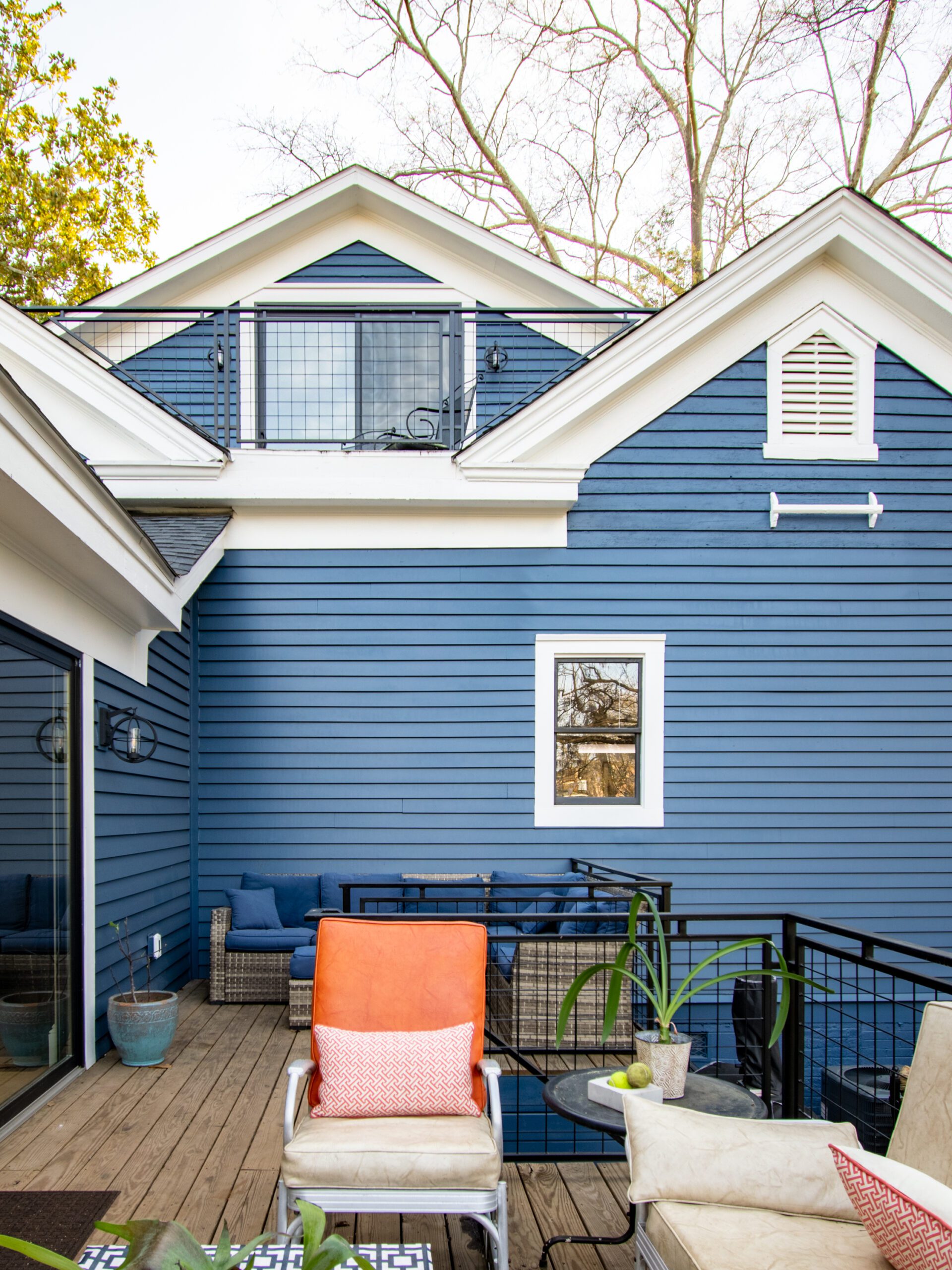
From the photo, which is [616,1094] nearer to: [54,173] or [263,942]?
[263,942]

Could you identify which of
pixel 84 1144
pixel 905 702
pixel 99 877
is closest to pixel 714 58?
pixel 905 702

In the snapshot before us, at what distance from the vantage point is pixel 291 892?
21.1 feet

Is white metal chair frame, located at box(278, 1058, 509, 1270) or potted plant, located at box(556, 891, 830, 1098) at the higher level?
potted plant, located at box(556, 891, 830, 1098)

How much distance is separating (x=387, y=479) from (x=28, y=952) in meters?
3.63

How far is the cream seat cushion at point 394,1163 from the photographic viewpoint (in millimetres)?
2543

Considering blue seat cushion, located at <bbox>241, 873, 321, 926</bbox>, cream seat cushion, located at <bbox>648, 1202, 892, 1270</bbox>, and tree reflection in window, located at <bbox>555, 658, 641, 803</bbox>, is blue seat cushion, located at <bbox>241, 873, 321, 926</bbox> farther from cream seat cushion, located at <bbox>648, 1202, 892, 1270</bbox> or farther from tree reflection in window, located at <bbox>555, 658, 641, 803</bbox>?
cream seat cushion, located at <bbox>648, 1202, 892, 1270</bbox>

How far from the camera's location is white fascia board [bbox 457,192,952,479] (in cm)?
651

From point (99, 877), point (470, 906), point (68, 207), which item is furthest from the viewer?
point (68, 207)

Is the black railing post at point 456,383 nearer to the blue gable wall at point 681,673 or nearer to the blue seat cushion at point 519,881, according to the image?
the blue gable wall at point 681,673

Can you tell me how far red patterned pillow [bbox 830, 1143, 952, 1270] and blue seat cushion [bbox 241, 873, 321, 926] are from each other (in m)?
4.84

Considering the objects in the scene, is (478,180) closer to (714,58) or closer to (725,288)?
(714,58)

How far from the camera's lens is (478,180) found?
573 inches

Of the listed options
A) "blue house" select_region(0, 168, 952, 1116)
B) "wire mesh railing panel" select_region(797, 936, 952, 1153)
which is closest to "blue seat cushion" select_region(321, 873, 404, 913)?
"blue house" select_region(0, 168, 952, 1116)

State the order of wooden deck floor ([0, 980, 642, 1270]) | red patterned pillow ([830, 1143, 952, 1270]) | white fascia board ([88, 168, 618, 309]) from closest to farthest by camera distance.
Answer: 1. red patterned pillow ([830, 1143, 952, 1270])
2. wooden deck floor ([0, 980, 642, 1270])
3. white fascia board ([88, 168, 618, 309])
